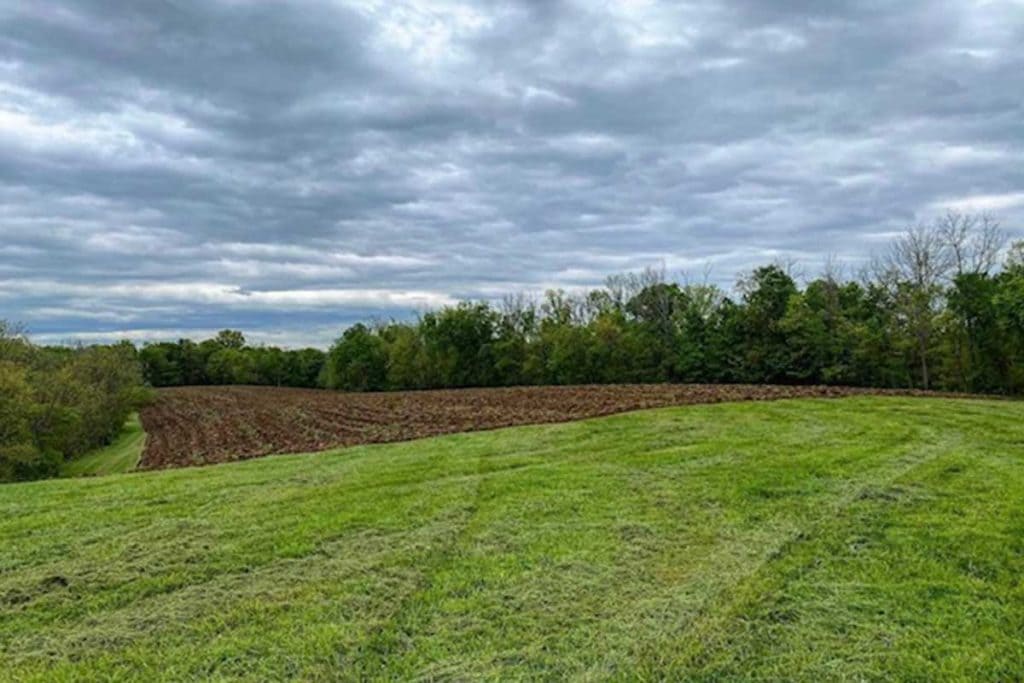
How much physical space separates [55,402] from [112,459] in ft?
9.41

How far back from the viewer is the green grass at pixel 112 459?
2097cm

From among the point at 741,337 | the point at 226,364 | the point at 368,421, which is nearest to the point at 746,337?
the point at 741,337

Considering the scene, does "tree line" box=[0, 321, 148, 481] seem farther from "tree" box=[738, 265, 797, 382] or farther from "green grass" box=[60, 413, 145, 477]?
"tree" box=[738, 265, 797, 382]

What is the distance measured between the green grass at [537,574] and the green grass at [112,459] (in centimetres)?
1488

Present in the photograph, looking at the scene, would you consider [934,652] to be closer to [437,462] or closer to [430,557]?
[430,557]

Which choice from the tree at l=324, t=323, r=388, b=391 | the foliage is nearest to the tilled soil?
the tree at l=324, t=323, r=388, b=391

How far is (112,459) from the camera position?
23.7 metres

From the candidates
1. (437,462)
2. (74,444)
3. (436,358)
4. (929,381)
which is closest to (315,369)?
(436,358)

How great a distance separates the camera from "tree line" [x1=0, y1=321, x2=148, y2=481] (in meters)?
18.7

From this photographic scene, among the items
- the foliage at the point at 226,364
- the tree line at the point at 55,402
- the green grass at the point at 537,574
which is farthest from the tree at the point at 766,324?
the foliage at the point at 226,364

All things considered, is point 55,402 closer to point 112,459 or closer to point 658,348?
point 112,459

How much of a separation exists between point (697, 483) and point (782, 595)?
307cm

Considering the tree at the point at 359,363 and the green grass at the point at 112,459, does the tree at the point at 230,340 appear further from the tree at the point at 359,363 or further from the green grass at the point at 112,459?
the green grass at the point at 112,459

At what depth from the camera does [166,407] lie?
144ft
